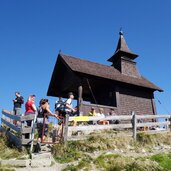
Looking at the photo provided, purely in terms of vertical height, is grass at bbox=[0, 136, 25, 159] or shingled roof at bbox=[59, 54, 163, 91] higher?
shingled roof at bbox=[59, 54, 163, 91]

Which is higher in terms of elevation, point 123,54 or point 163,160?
point 123,54

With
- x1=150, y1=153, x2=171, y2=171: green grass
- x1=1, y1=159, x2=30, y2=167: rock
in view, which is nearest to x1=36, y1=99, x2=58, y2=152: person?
x1=1, y1=159, x2=30, y2=167: rock

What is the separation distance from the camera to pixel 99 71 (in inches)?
717

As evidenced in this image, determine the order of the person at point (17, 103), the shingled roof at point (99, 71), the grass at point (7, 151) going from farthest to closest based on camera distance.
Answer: the shingled roof at point (99, 71) < the person at point (17, 103) < the grass at point (7, 151)

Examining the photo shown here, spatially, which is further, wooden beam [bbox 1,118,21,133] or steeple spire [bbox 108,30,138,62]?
steeple spire [bbox 108,30,138,62]

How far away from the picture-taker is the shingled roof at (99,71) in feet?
56.1

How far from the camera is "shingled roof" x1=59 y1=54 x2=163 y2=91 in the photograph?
17109mm

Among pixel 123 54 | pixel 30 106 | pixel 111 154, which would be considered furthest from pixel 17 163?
pixel 123 54

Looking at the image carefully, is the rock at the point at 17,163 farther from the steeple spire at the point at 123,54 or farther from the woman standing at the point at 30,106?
the steeple spire at the point at 123,54

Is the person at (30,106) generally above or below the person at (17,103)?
below

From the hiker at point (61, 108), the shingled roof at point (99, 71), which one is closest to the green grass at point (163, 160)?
the hiker at point (61, 108)

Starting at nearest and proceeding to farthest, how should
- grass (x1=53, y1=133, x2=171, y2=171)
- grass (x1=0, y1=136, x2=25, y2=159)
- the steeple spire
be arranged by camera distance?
grass (x1=53, y1=133, x2=171, y2=171) < grass (x1=0, y1=136, x2=25, y2=159) < the steeple spire

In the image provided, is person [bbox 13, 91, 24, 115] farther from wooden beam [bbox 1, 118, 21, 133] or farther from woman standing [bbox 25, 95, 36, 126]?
woman standing [bbox 25, 95, 36, 126]

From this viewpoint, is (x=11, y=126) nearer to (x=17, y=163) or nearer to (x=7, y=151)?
(x=7, y=151)
